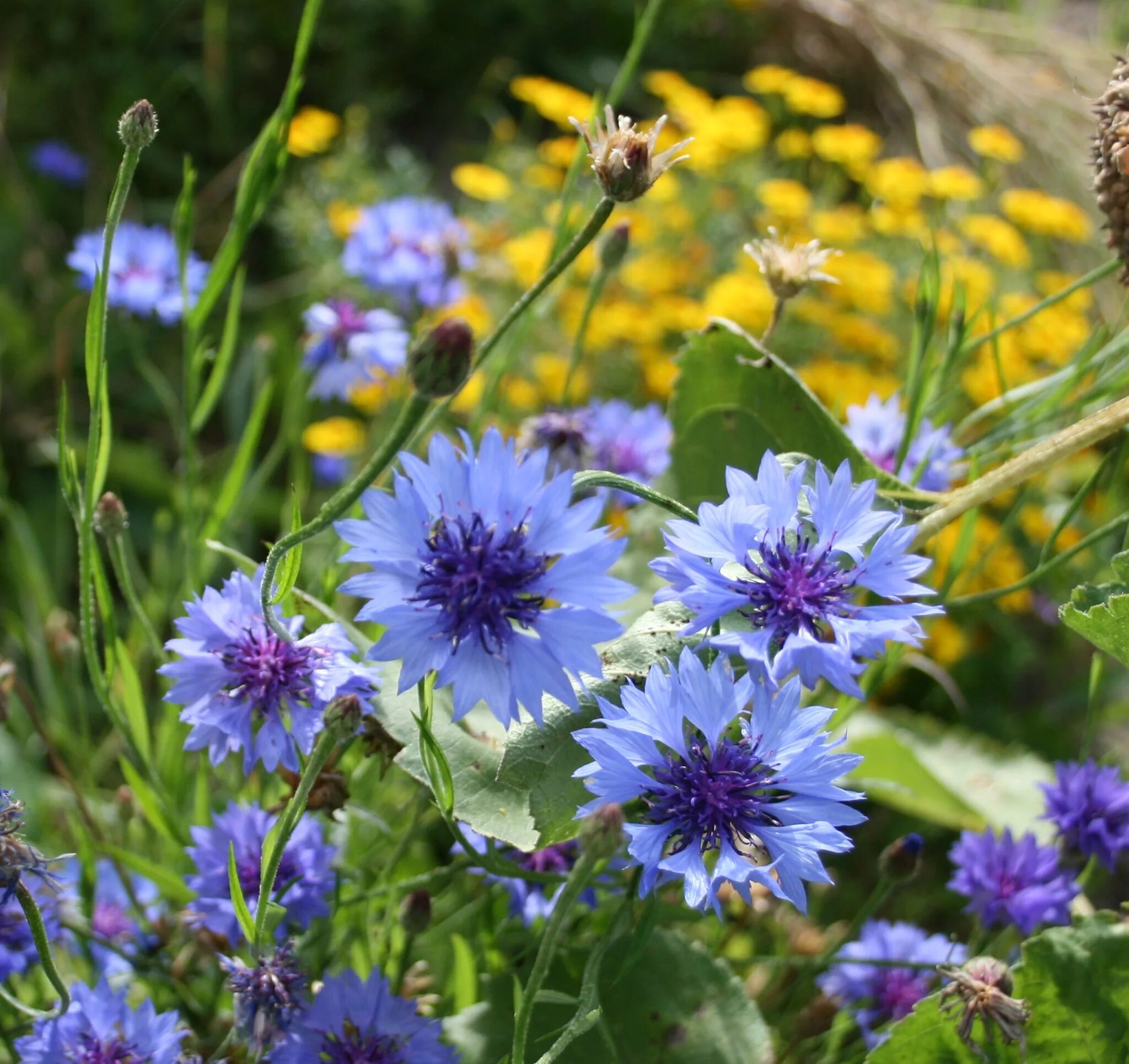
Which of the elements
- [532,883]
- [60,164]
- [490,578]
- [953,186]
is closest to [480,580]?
[490,578]

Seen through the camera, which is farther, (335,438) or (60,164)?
(60,164)

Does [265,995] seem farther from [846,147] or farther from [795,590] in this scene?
[846,147]

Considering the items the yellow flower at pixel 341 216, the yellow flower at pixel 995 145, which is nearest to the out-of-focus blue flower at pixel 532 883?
the yellow flower at pixel 341 216

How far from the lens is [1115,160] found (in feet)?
1.64

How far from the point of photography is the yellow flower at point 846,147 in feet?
5.68

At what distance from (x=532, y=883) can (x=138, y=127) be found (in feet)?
1.22

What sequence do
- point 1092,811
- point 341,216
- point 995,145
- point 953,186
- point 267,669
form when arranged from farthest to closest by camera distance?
point 995,145, point 953,186, point 341,216, point 1092,811, point 267,669

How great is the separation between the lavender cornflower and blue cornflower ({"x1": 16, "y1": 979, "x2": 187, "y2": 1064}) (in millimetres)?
40

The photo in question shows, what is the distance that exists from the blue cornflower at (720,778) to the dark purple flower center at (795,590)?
25 mm

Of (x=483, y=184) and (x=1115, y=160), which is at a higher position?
(x=483, y=184)

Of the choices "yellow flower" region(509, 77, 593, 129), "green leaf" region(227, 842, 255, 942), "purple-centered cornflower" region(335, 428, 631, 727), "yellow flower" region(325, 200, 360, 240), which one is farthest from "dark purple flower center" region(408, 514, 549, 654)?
"yellow flower" region(509, 77, 593, 129)

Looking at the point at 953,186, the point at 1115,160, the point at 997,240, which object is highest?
the point at 953,186

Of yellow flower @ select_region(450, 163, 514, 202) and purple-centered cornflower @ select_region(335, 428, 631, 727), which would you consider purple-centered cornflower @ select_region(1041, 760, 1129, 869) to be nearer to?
purple-centered cornflower @ select_region(335, 428, 631, 727)

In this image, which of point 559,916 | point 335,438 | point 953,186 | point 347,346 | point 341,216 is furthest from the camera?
point 953,186
